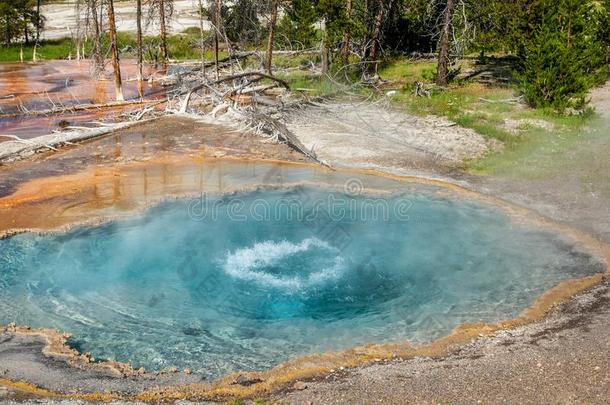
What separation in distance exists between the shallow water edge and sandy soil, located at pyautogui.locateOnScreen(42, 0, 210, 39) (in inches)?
1151

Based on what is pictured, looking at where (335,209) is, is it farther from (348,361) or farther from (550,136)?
(550,136)

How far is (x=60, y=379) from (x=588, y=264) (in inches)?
342

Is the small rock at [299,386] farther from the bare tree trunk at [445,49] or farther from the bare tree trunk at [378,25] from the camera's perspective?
the bare tree trunk at [378,25]


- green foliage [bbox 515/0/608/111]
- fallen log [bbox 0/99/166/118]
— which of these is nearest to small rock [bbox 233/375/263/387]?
green foliage [bbox 515/0/608/111]

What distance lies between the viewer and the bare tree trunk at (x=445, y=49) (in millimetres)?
23047

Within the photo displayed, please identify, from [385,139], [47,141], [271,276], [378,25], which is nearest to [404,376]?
[271,276]

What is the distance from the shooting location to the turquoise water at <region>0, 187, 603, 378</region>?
28.5 feet

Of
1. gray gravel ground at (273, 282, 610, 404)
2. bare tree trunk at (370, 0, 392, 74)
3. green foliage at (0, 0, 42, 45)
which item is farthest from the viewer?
green foliage at (0, 0, 42, 45)

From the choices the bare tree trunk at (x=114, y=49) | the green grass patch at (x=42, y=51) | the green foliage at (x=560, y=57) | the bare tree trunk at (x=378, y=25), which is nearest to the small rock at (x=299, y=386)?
the green foliage at (x=560, y=57)

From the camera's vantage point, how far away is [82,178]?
599 inches

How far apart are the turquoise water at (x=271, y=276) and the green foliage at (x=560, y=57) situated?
26.1ft

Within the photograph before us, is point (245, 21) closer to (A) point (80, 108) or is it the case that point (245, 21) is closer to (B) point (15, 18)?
(A) point (80, 108)

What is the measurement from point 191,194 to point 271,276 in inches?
177

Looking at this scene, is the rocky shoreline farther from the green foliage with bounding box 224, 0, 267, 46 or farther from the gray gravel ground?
the green foliage with bounding box 224, 0, 267, 46
